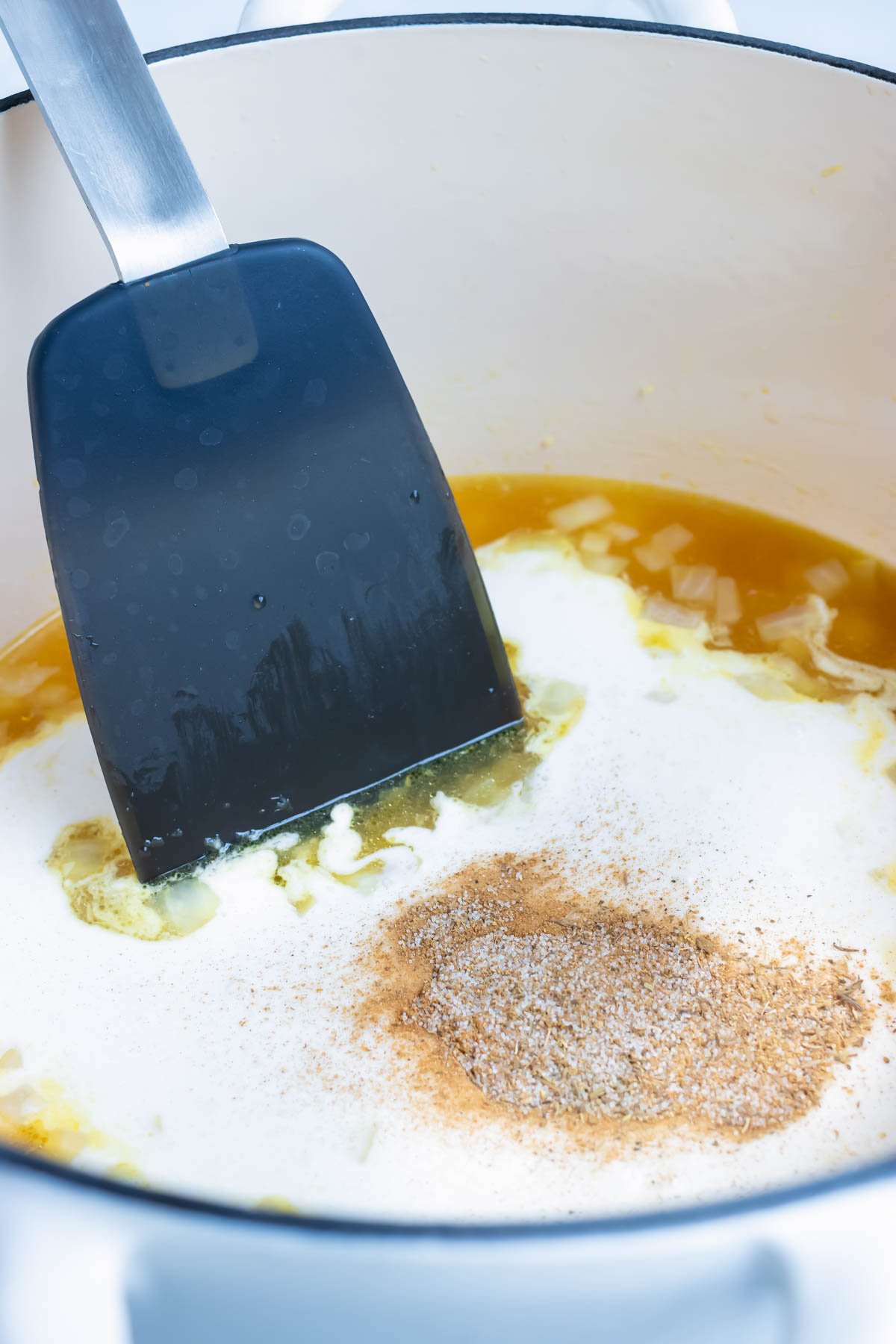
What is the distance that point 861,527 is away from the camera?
1020 millimetres

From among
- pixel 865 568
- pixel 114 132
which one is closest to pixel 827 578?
pixel 865 568

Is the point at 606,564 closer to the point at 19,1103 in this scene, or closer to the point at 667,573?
the point at 667,573

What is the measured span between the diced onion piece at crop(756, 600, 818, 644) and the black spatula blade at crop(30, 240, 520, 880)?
0.22 metres

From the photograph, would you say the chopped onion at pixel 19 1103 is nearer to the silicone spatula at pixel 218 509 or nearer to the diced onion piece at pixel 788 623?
the silicone spatula at pixel 218 509

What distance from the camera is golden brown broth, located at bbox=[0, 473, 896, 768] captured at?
0.92 m

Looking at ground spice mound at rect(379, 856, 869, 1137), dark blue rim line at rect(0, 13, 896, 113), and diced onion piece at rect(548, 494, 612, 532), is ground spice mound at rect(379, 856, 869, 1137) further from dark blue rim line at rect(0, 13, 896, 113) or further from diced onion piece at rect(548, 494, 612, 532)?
dark blue rim line at rect(0, 13, 896, 113)

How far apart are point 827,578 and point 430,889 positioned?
0.43m

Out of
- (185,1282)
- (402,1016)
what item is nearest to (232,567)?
(402,1016)

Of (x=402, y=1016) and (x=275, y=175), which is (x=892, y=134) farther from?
(x=402, y=1016)

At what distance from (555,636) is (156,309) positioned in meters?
0.40

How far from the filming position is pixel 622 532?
39.9 inches

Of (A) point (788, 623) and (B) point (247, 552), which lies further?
(A) point (788, 623)

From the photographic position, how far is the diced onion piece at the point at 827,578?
96 centimetres

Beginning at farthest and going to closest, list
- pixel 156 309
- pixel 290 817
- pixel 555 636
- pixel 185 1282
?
pixel 555 636
pixel 290 817
pixel 156 309
pixel 185 1282
